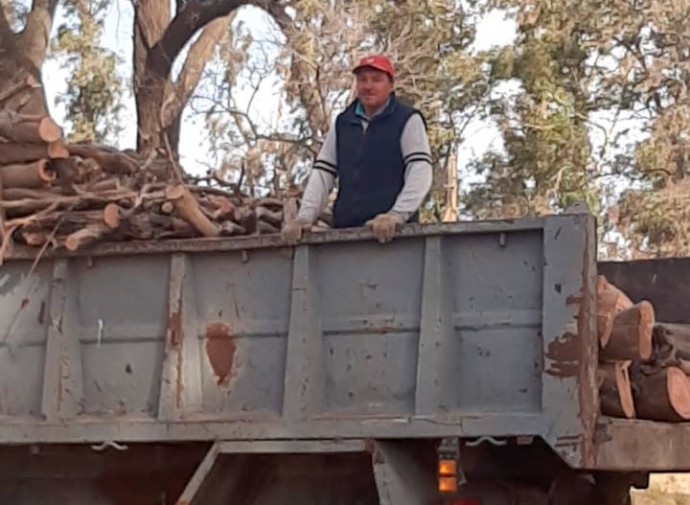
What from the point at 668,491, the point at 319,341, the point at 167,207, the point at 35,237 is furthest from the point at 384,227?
the point at 668,491

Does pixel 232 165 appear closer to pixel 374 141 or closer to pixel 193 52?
pixel 193 52

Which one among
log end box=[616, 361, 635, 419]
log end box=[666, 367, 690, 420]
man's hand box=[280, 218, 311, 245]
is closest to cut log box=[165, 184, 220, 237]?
man's hand box=[280, 218, 311, 245]

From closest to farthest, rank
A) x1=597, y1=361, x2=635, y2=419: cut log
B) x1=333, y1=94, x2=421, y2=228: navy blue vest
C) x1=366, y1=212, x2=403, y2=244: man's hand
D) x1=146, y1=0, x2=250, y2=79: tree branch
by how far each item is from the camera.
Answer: x1=597, y1=361, x2=635, y2=419: cut log
x1=366, y1=212, x2=403, y2=244: man's hand
x1=333, y1=94, x2=421, y2=228: navy blue vest
x1=146, y1=0, x2=250, y2=79: tree branch

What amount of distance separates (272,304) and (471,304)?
850 millimetres

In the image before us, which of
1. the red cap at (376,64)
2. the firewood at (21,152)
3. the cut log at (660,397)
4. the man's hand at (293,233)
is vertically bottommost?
the cut log at (660,397)

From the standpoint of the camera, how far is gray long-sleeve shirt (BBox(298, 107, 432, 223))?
19.2 feet

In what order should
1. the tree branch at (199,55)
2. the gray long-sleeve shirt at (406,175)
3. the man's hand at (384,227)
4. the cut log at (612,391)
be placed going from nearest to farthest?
the cut log at (612,391) < the man's hand at (384,227) < the gray long-sleeve shirt at (406,175) < the tree branch at (199,55)

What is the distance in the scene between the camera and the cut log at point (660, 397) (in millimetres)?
5457

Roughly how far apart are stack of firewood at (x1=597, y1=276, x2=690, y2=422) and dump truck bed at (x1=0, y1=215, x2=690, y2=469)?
11 cm

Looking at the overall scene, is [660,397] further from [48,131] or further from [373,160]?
[48,131]

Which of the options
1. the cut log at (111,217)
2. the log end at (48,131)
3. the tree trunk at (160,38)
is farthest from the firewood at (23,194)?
the tree trunk at (160,38)

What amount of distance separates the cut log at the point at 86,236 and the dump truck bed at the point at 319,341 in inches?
2.8

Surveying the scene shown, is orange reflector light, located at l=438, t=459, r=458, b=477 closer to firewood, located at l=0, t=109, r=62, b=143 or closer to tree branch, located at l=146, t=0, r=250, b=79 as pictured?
firewood, located at l=0, t=109, r=62, b=143

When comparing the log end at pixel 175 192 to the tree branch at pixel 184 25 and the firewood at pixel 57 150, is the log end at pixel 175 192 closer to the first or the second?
the firewood at pixel 57 150
